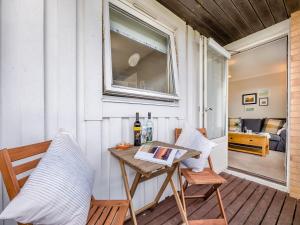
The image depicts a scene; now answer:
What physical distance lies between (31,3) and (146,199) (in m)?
1.97

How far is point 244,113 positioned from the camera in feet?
18.2

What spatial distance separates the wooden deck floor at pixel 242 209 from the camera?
4.87 ft

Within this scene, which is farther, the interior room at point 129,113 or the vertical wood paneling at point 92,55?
the vertical wood paneling at point 92,55

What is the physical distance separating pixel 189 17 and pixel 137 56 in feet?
3.36

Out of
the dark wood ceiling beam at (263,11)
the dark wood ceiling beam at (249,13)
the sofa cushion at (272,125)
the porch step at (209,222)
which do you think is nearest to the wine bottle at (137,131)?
the porch step at (209,222)

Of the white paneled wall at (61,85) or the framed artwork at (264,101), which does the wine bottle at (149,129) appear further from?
the framed artwork at (264,101)

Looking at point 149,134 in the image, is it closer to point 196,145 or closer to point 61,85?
point 196,145

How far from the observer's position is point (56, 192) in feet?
2.23

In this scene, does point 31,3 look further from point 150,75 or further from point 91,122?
point 150,75

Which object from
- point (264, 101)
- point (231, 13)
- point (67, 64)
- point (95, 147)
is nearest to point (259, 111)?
point (264, 101)

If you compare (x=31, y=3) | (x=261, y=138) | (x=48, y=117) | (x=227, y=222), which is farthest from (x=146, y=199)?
(x=261, y=138)

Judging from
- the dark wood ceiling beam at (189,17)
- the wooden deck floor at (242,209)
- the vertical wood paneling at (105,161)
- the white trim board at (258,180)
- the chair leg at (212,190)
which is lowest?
the wooden deck floor at (242,209)

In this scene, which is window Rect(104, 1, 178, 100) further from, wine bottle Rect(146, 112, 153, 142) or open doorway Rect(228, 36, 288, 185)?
open doorway Rect(228, 36, 288, 185)

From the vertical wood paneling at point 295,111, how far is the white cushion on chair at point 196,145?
1226 mm
